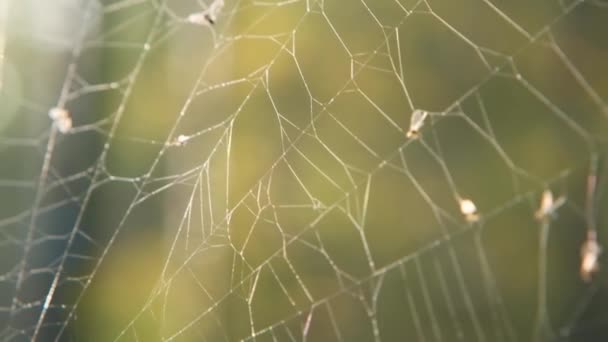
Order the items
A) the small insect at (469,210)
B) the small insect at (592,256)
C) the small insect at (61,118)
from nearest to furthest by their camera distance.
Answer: the small insect at (592,256) < the small insect at (469,210) < the small insect at (61,118)

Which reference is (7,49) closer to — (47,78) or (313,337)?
(47,78)

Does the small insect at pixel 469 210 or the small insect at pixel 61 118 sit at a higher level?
the small insect at pixel 61 118

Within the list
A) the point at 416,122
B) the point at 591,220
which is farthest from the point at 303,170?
the point at 591,220

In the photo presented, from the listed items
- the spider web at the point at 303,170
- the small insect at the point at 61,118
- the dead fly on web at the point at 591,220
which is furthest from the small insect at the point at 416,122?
the small insect at the point at 61,118

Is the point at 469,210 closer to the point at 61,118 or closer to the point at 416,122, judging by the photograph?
the point at 416,122

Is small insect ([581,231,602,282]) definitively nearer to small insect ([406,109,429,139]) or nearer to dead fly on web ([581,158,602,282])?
dead fly on web ([581,158,602,282])

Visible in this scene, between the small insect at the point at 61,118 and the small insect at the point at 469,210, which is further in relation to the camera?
the small insect at the point at 61,118

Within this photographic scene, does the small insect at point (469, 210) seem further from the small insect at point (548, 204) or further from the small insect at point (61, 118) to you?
the small insect at point (61, 118)

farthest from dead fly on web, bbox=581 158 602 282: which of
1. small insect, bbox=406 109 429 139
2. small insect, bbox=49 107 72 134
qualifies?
small insect, bbox=49 107 72 134
